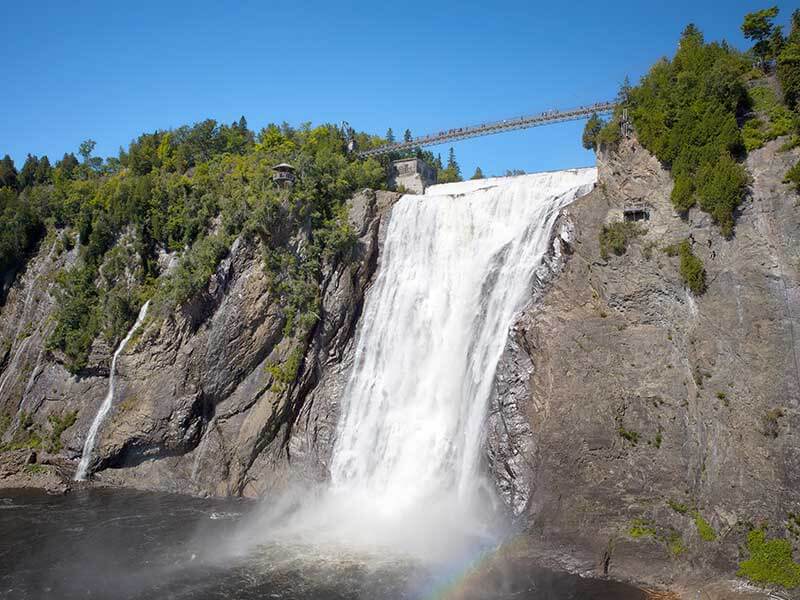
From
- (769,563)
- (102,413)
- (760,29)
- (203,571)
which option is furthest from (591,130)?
(102,413)

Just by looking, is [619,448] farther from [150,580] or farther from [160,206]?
[160,206]

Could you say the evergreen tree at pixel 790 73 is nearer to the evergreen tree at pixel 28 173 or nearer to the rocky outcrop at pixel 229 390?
the rocky outcrop at pixel 229 390

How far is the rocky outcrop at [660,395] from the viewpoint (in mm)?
21297

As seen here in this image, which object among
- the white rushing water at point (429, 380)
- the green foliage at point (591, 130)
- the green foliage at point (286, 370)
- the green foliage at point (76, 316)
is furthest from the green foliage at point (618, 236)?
the green foliage at point (76, 316)

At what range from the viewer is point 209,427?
3516cm

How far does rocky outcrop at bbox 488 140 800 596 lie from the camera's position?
21297 millimetres

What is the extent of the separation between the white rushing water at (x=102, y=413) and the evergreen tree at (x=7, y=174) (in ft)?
149

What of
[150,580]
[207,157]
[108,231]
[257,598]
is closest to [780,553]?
[257,598]

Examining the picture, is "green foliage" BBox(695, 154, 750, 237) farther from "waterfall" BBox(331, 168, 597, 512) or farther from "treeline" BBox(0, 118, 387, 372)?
"treeline" BBox(0, 118, 387, 372)

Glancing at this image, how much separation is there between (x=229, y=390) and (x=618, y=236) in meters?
23.2

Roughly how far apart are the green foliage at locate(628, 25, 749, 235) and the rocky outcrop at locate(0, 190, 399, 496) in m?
17.9

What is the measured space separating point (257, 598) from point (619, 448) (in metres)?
14.5

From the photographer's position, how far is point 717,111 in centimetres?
2578

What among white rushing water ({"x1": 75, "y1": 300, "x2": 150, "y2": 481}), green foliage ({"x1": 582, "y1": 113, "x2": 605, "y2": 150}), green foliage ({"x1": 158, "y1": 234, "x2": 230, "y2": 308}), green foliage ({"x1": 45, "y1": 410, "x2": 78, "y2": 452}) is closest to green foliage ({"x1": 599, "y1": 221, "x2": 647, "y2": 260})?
green foliage ({"x1": 582, "y1": 113, "x2": 605, "y2": 150})
